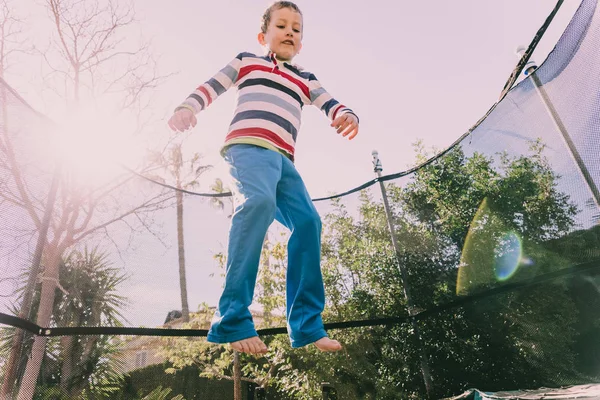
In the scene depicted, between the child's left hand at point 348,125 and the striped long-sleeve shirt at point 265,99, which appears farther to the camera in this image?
the child's left hand at point 348,125

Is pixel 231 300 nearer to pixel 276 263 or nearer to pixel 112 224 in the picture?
pixel 112 224

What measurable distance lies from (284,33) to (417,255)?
150 centimetres

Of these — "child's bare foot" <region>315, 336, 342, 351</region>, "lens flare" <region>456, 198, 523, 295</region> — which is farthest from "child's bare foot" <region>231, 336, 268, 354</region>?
"lens flare" <region>456, 198, 523, 295</region>

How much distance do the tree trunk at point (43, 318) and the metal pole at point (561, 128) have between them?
2.34m

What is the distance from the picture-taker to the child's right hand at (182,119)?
1.34 meters

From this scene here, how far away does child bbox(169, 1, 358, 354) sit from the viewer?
47.6 inches

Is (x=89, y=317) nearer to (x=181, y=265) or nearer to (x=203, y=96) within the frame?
(x=181, y=265)

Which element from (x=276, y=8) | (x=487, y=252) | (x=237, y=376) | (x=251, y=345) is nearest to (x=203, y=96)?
(x=276, y=8)

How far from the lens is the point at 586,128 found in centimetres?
142

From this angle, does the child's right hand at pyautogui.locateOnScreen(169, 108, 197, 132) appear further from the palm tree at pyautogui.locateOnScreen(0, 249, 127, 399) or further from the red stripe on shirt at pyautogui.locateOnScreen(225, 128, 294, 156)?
the palm tree at pyautogui.locateOnScreen(0, 249, 127, 399)

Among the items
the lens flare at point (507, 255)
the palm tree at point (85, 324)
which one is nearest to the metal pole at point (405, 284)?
the lens flare at point (507, 255)

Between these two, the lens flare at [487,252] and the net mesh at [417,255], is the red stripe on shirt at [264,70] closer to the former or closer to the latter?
the net mesh at [417,255]

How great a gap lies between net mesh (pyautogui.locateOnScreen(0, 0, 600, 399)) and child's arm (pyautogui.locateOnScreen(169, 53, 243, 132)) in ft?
2.76

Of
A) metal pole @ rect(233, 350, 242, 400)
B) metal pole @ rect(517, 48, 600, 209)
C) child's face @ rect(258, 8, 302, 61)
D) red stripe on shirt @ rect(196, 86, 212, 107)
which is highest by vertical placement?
child's face @ rect(258, 8, 302, 61)
